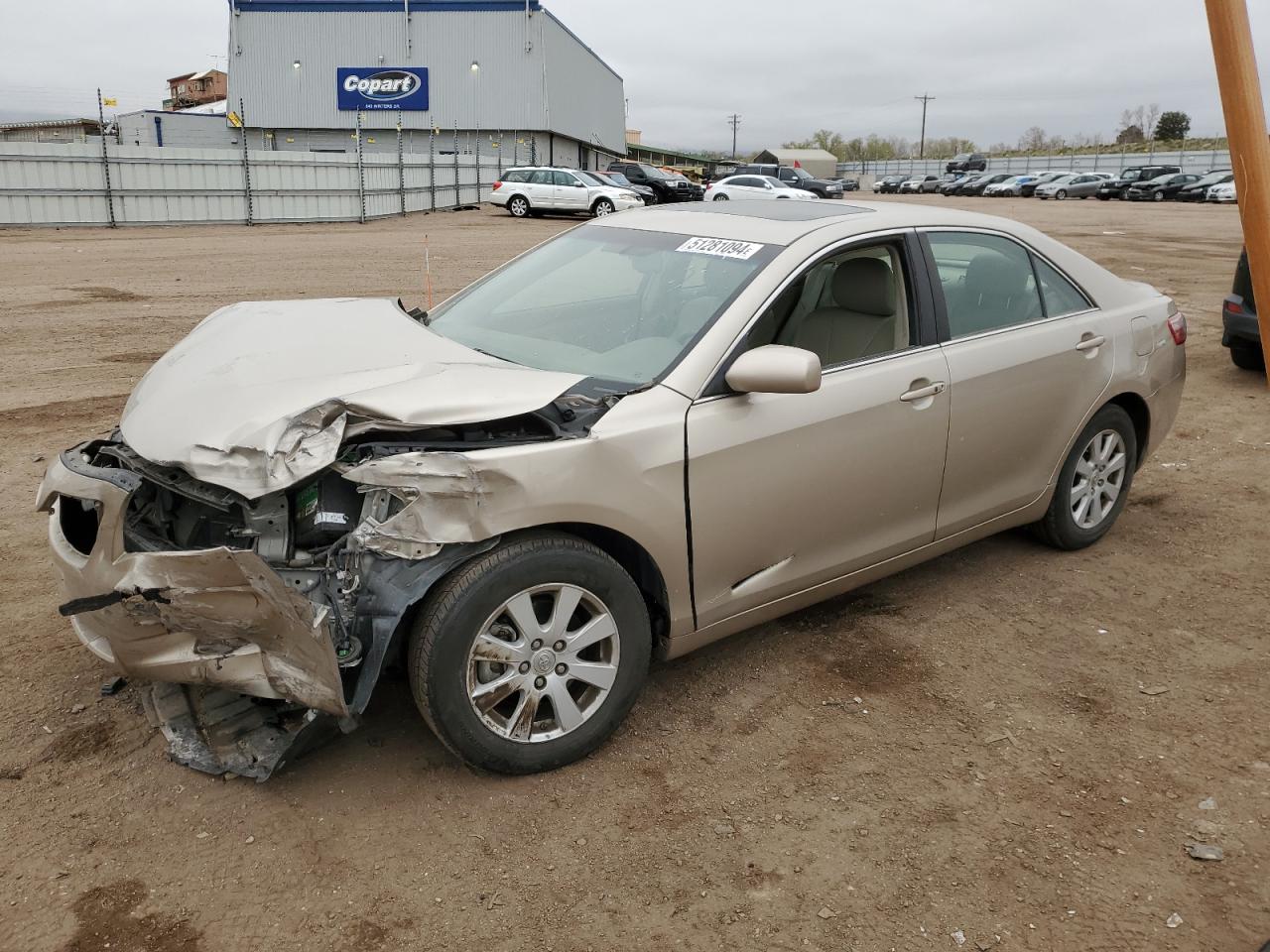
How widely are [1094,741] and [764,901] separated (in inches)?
57.0

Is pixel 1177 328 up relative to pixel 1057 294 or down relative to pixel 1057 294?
down

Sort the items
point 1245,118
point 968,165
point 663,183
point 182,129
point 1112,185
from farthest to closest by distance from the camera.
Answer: point 968,165 → point 1112,185 → point 182,129 → point 663,183 → point 1245,118

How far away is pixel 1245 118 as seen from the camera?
1.62 meters

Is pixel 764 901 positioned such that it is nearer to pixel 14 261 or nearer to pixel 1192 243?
pixel 14 261

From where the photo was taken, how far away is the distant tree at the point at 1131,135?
107375mm

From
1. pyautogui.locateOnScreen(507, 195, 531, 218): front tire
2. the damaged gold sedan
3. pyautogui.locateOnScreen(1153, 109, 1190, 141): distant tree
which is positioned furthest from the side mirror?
pyautogui.locateOnScreen(1153, 109, 1190, 141): distant tree

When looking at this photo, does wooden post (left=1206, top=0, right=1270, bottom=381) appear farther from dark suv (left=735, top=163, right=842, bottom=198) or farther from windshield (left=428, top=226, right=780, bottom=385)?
dark suv (left=735, top=163, right=842, bottom=198)

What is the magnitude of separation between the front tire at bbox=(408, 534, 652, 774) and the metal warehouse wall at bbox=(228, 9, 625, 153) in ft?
154

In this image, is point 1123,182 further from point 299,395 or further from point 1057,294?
point 299,395

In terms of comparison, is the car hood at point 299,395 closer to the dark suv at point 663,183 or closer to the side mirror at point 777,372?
the side mirror at point 777,372

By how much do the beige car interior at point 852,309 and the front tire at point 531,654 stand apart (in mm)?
1365

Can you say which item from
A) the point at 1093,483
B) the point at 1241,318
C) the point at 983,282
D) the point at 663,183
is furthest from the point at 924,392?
the point at 663,183

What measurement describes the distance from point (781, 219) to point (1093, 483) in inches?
83.1

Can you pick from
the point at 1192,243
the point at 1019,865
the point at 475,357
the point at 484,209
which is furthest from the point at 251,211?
the point at 1019,865
